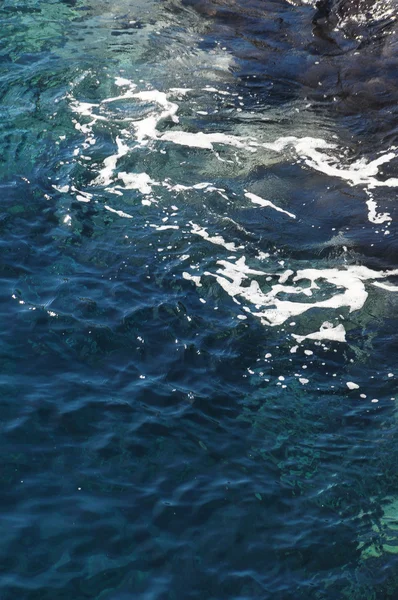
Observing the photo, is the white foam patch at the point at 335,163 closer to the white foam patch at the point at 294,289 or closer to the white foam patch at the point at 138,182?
the white foam patch at the point at 294,289

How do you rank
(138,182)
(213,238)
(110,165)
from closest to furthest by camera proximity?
(213,238) → (138,182) → (110,165)

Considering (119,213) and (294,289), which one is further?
(119,213)

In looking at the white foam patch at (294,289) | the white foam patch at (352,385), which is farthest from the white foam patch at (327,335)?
the white foam patch at (352,385)

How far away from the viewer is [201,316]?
874 cm

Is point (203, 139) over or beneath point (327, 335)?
over

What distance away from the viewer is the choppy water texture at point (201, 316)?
253 inches

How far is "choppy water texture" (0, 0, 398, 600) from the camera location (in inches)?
253

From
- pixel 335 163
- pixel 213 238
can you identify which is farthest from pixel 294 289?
pixel 335 163

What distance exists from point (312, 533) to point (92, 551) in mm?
1926

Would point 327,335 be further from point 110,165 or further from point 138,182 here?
point 110,165

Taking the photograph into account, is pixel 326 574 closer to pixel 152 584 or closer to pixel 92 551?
pixel 152 584

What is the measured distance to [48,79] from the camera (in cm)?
1344

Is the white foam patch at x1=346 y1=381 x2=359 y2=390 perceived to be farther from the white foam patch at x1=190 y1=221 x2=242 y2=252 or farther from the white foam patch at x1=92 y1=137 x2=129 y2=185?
the white foam patch at x1=92 y1=137 x2=129 y2=185

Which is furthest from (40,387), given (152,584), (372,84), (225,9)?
(225,9)
